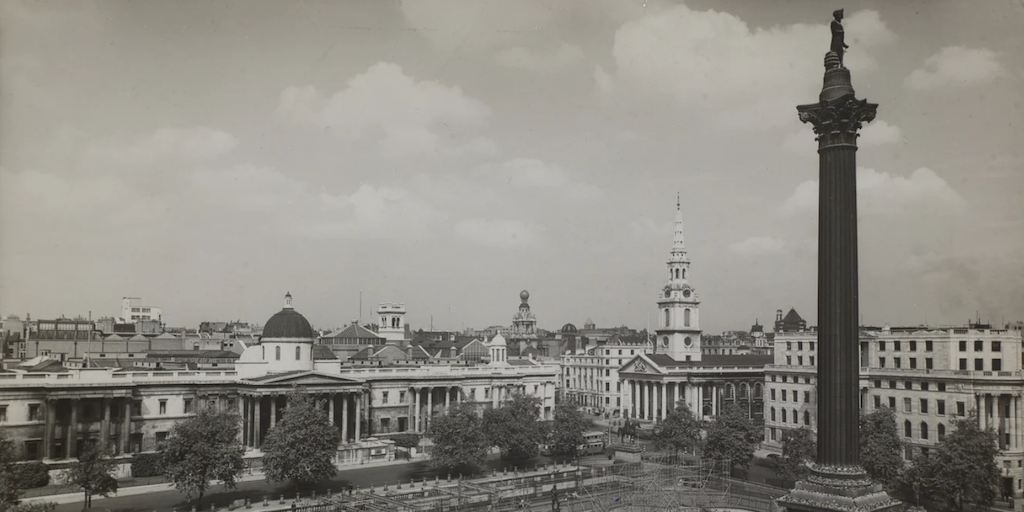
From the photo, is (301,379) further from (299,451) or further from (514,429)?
(514,429)

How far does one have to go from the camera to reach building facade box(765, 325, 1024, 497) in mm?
59531

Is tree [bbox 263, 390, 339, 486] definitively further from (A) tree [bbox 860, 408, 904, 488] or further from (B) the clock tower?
(B) the clock tower

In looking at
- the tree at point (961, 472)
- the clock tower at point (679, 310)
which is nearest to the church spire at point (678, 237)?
the clock tower at point (679, 310)

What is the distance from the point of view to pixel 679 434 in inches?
2798

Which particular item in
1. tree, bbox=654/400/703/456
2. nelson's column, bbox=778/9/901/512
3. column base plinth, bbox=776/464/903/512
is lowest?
tree, bbox=654/400/703/456

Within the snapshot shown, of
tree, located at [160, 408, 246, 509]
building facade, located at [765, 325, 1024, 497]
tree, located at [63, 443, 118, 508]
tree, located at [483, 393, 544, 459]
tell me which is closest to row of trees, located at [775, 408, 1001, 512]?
building facade, located at [765, 325, 1024, 497]

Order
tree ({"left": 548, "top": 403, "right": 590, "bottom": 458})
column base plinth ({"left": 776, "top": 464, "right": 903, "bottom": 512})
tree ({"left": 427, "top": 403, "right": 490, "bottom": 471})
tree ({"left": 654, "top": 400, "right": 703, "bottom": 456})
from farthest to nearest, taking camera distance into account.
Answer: tree ({"left": 548, "top": 403, "right": 590, "bottom": 458}) < tree ({"left": 654, "top": 400, "right": 703, "bottom": 456}) < tree ({"left": 427, "top": 403, "right": 490, "bottom": 471}) < column base plinth ({"left": 776, "top": 464, "right": 903, "bottom": 512})

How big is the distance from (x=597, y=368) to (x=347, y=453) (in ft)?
178

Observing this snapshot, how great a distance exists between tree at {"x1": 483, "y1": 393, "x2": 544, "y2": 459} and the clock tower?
35.6 m

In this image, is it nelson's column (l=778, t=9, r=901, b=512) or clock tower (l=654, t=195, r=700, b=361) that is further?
clock tower (l=654, t=195, r=700, b=361)

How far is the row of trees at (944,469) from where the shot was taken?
48.5 m

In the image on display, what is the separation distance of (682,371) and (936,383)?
3655cm

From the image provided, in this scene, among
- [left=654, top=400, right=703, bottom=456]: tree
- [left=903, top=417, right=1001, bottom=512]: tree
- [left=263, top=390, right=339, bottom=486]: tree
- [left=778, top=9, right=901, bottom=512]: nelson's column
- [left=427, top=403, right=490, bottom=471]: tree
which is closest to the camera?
[left=778, top=9, right=901, bottom=512]: nelson's column

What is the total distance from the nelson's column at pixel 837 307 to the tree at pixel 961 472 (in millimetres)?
22398
